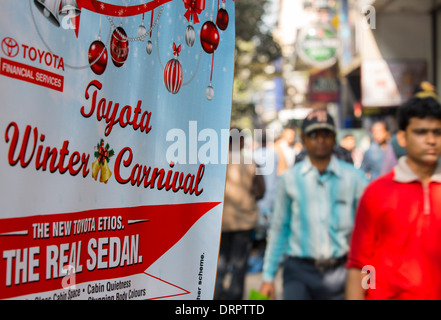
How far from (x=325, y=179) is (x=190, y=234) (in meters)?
2.44

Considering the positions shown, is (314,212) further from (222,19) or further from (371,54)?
(371,54)

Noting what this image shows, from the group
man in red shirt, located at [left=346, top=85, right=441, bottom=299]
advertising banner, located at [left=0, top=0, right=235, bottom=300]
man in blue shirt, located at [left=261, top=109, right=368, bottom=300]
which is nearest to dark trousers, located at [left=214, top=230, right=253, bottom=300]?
man in blue shirt, located at [left=261, top=109, right=368, bottom=300]

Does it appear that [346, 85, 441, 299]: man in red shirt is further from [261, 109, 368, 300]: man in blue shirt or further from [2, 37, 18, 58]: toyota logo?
[2, 37, 18, 58]: toyota logo

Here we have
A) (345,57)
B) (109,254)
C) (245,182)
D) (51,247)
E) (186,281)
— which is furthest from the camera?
(345,57)

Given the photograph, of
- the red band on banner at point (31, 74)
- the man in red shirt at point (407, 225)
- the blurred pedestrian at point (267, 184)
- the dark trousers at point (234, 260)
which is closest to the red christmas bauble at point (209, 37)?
the red band on banner at point (31, 74)

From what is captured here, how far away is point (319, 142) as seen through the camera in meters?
4.66

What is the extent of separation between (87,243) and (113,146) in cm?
31

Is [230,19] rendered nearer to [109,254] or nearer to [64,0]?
[64,0]

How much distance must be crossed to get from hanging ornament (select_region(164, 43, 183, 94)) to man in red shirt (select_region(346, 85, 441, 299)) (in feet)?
4.80

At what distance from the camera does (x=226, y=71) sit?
2.34m

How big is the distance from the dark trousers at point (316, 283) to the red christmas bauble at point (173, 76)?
249cm

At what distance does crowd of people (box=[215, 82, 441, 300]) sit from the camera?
3.04 m

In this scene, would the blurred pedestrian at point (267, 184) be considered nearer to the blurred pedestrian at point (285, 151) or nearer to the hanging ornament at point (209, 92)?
the blurred pedestrian at point (285, 151)

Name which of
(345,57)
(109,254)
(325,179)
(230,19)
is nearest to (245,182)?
(325,179)
